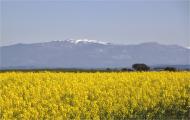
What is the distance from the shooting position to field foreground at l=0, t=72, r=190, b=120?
15.5 metres

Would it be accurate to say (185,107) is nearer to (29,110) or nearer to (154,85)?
A: (154,85)

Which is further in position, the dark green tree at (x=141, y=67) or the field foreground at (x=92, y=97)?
the dark green tree at (x=141, y=67)

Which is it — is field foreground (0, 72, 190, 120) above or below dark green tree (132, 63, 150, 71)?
below

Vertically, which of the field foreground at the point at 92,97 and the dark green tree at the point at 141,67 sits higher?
the dark green tree at the point at 141,67

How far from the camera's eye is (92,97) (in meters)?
17.5

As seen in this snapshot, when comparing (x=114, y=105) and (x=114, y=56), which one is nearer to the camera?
(x=114, y=105)

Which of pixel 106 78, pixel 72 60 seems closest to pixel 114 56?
pixel 72 60

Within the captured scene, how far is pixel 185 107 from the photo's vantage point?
61.9 ft

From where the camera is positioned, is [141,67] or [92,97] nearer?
[92,97]

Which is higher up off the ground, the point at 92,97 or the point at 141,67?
the point at 141,67

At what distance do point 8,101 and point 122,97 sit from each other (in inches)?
→ 153

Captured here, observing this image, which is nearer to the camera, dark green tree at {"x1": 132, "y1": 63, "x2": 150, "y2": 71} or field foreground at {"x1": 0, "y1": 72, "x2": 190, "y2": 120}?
field foreground at {"x1": 0, "y1": 72, "x2": 190, "y2": 120}

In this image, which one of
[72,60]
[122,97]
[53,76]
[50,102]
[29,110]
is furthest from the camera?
[72,60]

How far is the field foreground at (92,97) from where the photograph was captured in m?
15.5
